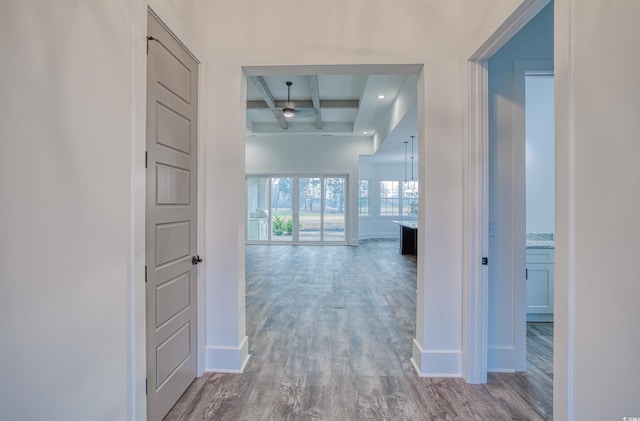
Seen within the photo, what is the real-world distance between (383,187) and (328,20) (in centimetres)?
942

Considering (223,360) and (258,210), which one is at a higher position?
(258,210)

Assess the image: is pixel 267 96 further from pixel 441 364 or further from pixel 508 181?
pixel 441 364

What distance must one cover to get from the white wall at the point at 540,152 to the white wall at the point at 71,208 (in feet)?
12.8

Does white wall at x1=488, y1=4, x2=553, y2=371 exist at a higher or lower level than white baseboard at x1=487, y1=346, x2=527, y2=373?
higher

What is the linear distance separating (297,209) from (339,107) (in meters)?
3.62

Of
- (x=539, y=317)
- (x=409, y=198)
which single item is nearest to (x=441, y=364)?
(x=539, y=317)

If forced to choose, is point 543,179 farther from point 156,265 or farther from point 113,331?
point 113,331

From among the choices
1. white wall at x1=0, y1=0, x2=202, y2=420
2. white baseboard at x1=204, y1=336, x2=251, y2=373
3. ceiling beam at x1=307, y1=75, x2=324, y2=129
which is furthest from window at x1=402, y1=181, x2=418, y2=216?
white wall at x1=0, y1=0, x2=202, y2=420

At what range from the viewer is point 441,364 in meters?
2.22

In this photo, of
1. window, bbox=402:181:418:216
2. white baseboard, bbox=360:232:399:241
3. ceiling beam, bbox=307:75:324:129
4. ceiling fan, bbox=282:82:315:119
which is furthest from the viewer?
window, bbox=402:181:418:216

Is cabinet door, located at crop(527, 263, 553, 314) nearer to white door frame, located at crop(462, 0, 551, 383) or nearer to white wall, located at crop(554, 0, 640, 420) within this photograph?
white door frame, located at crop(462, 0, 551, 383)

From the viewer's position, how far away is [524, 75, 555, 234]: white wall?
11.0 ft

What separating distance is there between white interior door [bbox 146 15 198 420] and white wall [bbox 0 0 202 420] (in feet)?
0.38

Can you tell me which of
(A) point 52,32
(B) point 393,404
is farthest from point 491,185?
(A) point 52,32
